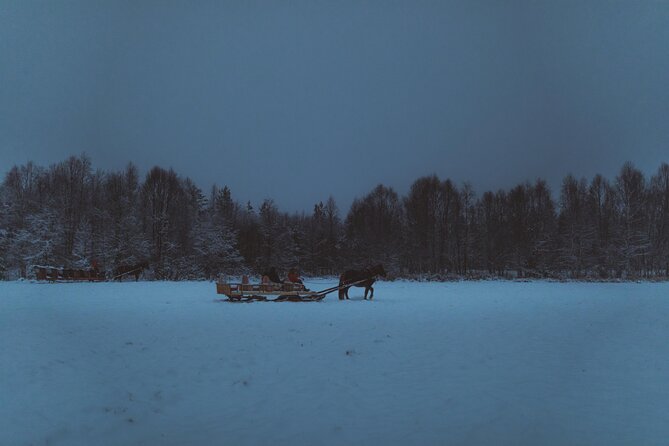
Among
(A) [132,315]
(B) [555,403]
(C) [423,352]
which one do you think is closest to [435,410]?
(B) [555,403]

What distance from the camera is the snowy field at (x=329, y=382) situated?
4855 millimetres

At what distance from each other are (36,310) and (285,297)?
8423 millimetres

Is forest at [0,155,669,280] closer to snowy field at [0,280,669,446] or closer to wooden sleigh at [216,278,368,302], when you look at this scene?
wooden sleigh at [216,278,368,302]

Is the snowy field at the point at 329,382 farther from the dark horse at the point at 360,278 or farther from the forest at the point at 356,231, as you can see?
the forest at the point at 356,231

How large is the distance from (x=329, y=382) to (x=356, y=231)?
50.9m

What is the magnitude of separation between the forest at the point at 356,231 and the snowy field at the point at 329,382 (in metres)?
33.2

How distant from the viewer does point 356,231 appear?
188 ft

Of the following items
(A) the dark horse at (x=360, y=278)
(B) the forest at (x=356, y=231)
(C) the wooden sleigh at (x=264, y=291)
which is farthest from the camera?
(B) the forest at (x=356, y=231)

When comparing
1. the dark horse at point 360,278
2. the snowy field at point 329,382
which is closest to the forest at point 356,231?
the dark horse at point 360,278

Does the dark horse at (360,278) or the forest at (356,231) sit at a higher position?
the forest at (356,231)

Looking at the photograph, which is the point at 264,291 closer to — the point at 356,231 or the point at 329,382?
the point at 329,382

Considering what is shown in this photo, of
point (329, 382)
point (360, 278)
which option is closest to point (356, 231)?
point (360, 278)

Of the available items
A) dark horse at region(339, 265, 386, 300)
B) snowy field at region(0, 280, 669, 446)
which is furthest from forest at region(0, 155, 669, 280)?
snowy field at region(0, 280, 669, 446)

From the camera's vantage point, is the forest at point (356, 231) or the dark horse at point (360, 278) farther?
the forest at point (356, 231)
